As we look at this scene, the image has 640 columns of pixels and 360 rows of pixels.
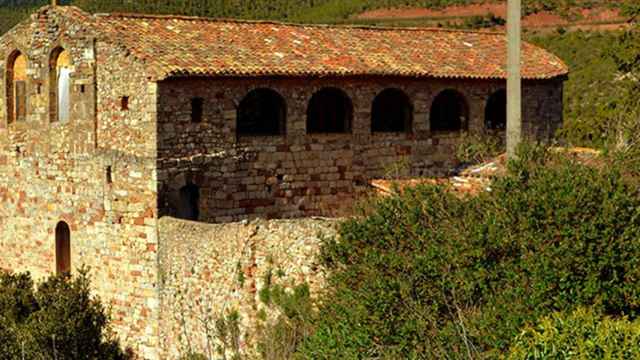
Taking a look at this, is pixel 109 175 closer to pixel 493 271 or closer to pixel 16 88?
pixel 16 88

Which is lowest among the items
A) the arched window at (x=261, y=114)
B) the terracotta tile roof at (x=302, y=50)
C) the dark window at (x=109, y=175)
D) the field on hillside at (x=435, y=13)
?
the dark window at (x=109, y=175)

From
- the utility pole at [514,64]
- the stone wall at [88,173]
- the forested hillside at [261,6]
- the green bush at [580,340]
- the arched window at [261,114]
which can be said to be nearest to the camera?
the green bush at [580,340]

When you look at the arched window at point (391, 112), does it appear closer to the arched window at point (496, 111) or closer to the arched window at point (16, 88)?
the arched window at point (496, 111)

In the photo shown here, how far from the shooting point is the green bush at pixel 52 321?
17875mm

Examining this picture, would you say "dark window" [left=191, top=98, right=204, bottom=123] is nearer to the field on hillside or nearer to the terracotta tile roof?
the terracotta tile roof

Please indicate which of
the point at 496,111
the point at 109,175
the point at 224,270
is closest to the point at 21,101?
the point at 109,175

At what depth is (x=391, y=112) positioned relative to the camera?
2327 centimetres

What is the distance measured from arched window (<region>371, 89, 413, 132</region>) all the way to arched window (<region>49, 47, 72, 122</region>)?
6.11 meters

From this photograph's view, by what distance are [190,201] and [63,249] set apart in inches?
135

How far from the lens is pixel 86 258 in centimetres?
2114

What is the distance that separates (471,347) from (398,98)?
38.4 ft

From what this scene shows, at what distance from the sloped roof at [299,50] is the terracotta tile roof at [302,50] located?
0.06 feet

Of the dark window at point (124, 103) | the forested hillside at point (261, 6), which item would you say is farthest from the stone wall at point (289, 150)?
the forested hillside at point (261, 6)

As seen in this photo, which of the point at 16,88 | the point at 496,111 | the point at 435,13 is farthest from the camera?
the point at 435,13
